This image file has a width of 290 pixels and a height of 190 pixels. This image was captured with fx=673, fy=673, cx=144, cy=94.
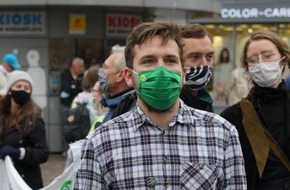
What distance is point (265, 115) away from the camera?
417 centimetres

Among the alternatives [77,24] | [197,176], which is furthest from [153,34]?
[77,24]

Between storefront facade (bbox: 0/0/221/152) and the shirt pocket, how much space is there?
11.0 metres

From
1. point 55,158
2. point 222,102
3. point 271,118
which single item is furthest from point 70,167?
point 222,102

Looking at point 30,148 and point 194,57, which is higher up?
point 194,57

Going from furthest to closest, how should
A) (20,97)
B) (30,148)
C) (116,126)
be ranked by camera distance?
1. (20,97)
2. (30,148)
3. (116,126)

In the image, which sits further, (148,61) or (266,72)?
(266,72)

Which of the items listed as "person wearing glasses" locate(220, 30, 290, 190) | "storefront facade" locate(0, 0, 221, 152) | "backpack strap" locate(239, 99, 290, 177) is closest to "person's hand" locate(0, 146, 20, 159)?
"person wearing glasses" locate(220, 30, 290, 190)

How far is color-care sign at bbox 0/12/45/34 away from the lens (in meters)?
13.6

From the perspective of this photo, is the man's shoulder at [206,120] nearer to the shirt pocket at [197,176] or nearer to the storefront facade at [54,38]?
the shirt pocket at [197,176]

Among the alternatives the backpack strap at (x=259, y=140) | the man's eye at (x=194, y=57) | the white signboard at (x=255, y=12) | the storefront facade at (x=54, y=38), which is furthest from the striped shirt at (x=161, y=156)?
the white signboard at (x=255, y=12)

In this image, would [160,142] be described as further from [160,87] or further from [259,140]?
[259,140]

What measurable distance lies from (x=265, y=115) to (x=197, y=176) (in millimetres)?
1633

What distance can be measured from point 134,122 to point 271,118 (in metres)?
1.67

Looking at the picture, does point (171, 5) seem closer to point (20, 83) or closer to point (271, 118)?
point (20, 83)
